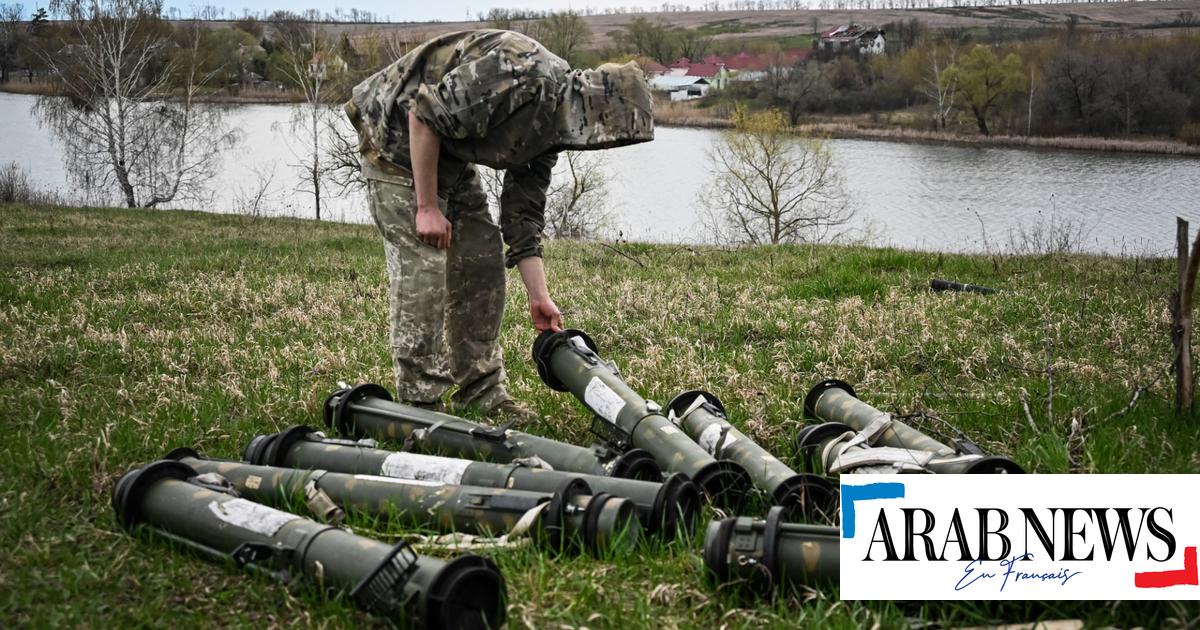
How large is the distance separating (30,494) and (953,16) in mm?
116201

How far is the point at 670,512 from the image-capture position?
342cm

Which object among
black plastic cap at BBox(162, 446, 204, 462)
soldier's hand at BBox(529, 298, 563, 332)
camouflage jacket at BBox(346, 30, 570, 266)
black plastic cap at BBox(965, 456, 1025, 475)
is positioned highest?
camouflage jacket at BBox(346, 30, 570, 266)

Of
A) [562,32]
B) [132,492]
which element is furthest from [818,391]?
[562,32]

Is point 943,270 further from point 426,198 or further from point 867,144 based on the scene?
point 867,144

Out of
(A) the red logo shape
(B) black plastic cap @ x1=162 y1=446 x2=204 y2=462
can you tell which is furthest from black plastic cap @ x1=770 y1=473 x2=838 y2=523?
(B) black plastic cap @ x1=162 y1=446 x2=204 y2=462

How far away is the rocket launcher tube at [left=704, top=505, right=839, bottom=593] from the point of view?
9.82 feet

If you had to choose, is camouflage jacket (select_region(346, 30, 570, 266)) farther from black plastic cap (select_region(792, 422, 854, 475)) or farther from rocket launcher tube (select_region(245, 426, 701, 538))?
black plastic cap (select_region(792, 422, 854, 475))

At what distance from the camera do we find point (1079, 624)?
2.78 meters

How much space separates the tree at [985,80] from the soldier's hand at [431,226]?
60.4 m

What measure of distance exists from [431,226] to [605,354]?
2325mm

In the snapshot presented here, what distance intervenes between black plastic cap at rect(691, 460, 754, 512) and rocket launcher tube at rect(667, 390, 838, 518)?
0.06m

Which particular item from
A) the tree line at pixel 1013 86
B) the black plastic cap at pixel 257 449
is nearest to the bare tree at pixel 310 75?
the tree line at pixel 1013 86

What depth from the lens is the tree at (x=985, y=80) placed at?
60531 mm

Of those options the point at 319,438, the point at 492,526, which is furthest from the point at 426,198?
the point at 492,526
